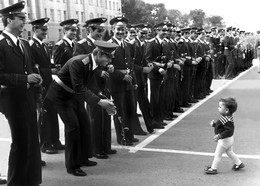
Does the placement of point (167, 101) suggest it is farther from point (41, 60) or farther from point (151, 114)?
point (41, 60)

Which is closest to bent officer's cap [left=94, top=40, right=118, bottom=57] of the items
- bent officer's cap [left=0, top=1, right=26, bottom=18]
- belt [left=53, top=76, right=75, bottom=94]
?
belt [left=53, top=76, right=75, bottom=94]

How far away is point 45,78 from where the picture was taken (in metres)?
6.29

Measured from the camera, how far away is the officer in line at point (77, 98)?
479 cm

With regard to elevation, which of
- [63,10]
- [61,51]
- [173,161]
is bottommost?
[173,161]

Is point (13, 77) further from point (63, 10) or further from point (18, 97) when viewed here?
point (63, 10)

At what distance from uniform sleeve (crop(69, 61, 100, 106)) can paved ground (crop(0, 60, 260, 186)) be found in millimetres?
1083

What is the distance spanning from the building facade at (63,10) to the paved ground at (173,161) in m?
46.3

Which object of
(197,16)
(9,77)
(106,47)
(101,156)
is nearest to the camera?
(9,77)

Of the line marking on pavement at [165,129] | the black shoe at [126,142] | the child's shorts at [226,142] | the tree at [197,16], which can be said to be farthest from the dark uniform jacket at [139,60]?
the tree at [197,16]

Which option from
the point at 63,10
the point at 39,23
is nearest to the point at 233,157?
the point at 39,23

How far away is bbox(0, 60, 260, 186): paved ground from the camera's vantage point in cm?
486

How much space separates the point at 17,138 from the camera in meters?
4.36

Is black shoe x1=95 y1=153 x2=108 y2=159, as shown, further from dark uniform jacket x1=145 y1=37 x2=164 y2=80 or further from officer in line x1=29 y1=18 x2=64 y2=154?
dark uniform jacket x1=145 y1=37 x2=164 y2=80

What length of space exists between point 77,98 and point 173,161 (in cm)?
171
